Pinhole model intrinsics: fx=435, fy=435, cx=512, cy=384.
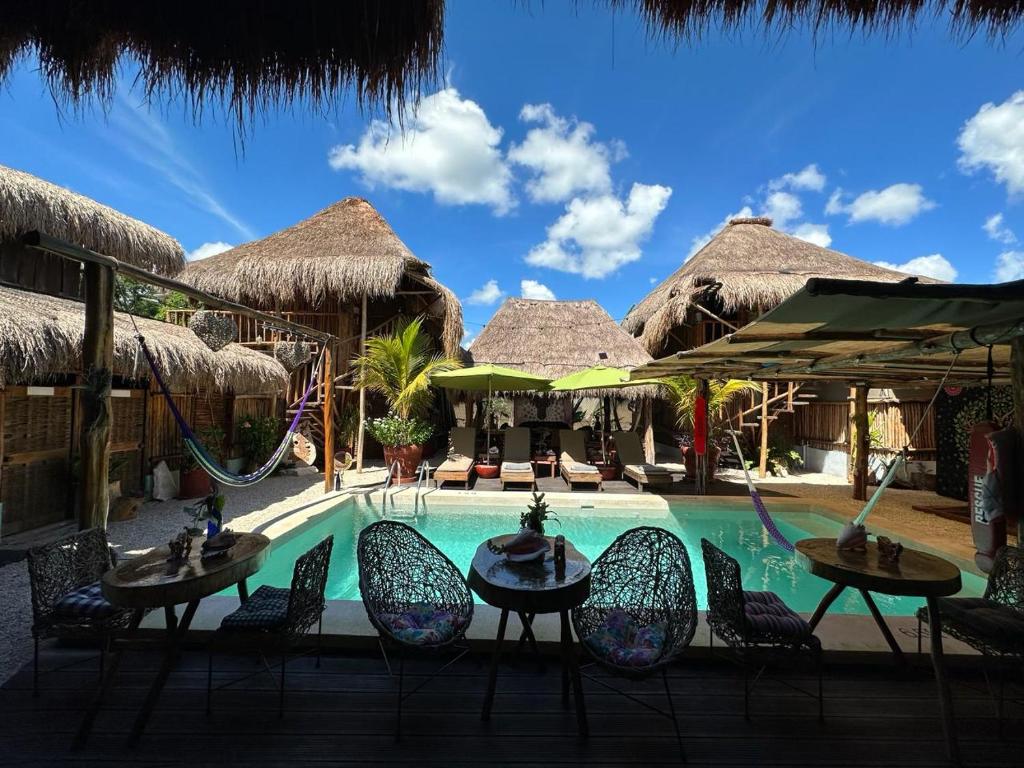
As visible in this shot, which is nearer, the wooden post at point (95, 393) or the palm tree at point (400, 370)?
the wooden post at point (95, 393)

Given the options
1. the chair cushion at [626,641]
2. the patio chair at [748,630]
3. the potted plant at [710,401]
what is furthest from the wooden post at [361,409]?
the patio chair at [748,630]

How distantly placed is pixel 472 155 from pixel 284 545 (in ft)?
37.6

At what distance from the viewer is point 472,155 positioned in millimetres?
12523

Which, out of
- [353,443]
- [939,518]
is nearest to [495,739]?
[939,518]

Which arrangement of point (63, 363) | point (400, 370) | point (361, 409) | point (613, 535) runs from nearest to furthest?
1. point (63, 363)
2. point (613, 535)
3. point (400, 370)
4. point (361, 409)

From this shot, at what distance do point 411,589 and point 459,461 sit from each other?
18.2 feet

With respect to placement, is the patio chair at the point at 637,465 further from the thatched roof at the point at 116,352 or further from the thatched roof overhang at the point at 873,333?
the thatched roof at the point at 116,352

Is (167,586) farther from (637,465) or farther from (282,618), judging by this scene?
(637,465)

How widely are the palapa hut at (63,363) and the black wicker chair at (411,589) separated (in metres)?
2.91

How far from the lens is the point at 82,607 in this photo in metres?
2.22

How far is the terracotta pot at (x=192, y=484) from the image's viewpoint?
249 inches

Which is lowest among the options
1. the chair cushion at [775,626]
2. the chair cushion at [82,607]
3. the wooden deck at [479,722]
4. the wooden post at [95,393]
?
the wooden deck at [479,722]

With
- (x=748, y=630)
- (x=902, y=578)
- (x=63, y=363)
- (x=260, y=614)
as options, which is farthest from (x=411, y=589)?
(x=63, y=363)

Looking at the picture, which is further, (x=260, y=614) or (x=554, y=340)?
(x=554, y=340)
